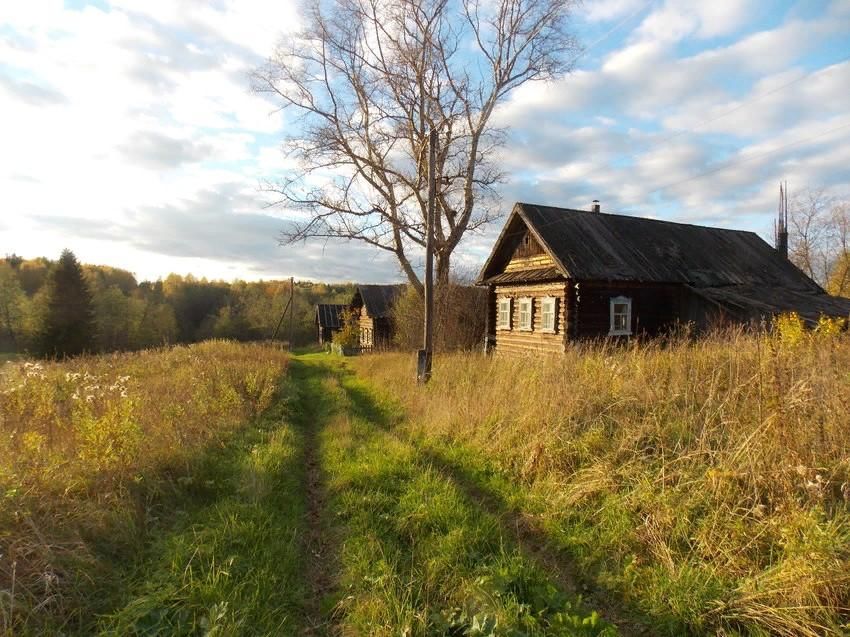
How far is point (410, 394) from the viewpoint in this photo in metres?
10.2

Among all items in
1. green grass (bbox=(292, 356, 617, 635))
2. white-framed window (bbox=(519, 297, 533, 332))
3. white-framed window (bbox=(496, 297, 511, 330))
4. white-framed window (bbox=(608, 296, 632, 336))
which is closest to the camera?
green grass (bbox=(292, 356, 617, 635))

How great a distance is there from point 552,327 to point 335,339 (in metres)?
24.5

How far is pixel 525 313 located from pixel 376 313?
1930 cm

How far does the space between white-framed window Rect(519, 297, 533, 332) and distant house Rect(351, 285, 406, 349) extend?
1757cm

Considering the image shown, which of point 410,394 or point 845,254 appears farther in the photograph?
point 845,254

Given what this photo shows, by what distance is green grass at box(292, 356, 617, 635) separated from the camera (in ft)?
9.41

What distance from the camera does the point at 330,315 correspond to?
46125 millimetres

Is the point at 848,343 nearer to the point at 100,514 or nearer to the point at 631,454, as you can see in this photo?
the point at 631,454

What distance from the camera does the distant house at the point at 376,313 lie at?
34875 mm

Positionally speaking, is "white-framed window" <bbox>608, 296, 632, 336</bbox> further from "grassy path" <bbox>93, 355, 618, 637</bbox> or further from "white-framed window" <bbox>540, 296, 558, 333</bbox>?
"grassy path" <bbox>93, 355, 618, 637</bbox>

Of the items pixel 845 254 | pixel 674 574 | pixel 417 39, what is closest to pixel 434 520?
pixel 674 574

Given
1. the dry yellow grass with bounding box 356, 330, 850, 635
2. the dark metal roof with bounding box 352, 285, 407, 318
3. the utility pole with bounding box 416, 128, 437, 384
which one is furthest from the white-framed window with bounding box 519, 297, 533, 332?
the dark metal roof with bounding box 352, 285, 407, 318

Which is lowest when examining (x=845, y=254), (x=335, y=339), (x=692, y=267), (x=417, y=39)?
(x=335, y=339)

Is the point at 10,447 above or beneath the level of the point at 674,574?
above
